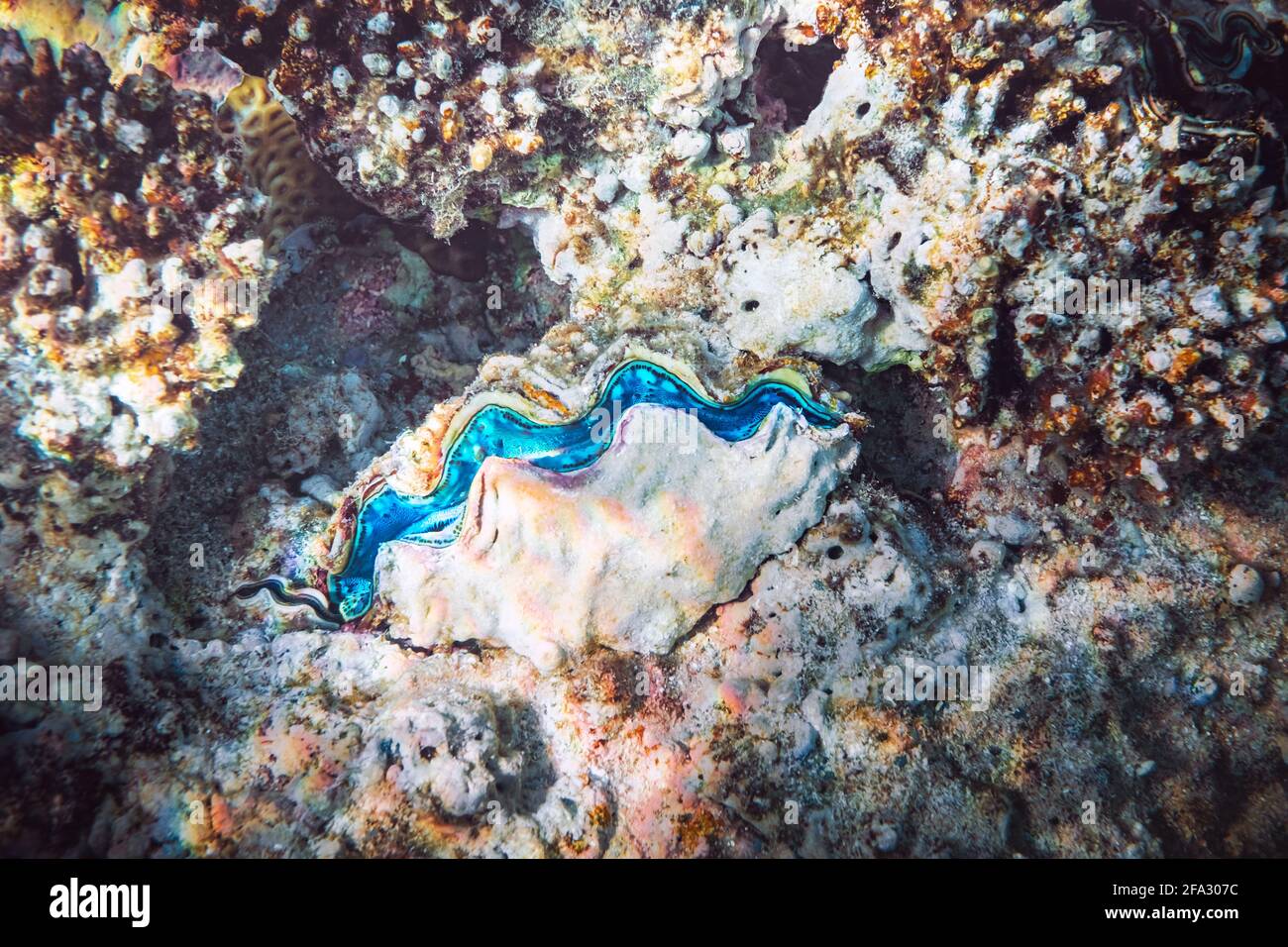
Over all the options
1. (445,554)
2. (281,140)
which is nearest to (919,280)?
(445,554)

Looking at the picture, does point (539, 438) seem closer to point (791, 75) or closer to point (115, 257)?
point (115, 257)

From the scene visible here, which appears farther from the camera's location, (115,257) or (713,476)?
(115,257)

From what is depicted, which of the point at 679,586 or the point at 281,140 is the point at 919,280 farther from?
the point at 281,140

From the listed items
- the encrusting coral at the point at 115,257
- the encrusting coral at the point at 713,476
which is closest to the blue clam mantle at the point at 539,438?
the encrusting coral at the point at 713,476

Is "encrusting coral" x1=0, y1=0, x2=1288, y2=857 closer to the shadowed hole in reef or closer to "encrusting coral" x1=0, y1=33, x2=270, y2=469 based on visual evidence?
"encrusting coral" x1=0, y1=33, x2=270, y2=469

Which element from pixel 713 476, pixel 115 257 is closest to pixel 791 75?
pixel 713 476

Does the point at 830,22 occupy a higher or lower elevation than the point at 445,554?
higher
